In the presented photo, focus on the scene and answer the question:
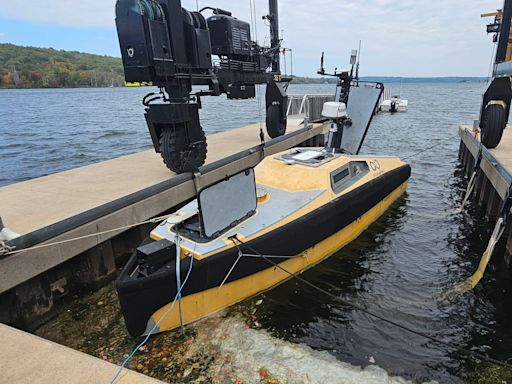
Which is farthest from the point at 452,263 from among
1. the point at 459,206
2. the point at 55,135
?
the point at 55,135

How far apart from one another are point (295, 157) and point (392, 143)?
1568cm

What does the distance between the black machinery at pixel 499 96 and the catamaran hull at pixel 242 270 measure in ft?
15.0

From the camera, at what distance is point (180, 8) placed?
7230 mm

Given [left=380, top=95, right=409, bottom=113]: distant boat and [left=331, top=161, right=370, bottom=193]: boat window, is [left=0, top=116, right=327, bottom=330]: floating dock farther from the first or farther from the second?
[left=380, top=95, right=409, bottom=113]: distant boat

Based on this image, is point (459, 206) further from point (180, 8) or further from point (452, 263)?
point (180, 8)

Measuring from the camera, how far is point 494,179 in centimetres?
811

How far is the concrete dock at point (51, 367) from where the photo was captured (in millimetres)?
2498

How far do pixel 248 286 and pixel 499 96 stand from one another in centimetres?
954

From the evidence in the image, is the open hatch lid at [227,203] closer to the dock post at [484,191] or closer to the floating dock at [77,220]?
the floating dock at [77,220]

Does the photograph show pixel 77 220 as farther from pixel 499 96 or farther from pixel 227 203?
pixel 499 96

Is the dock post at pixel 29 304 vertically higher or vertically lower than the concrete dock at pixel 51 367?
lower

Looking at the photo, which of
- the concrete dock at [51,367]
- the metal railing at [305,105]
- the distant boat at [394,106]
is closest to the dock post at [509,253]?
the concrete dock at [51,367]

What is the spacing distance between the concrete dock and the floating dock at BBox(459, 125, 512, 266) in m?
7.01

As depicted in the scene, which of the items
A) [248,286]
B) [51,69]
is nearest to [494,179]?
[248,286]
